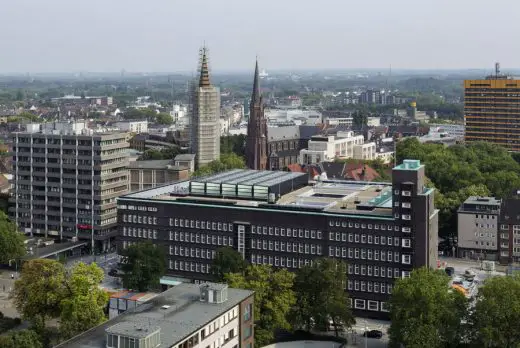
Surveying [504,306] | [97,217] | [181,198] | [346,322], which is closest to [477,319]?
[504,306]

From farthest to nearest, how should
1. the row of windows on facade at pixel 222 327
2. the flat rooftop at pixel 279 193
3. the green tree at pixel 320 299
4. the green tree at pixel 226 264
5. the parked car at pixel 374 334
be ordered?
the flat rooftop at pixel 279 193, the green tree at pixel 226 264, the parked car at pixel 374 334, the green tree at pixel 320 299, the row of windows on facade at pixel 222 327

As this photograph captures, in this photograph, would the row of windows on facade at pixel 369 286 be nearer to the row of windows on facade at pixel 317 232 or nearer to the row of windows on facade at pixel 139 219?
the row of windows on facade at pixel 317 232

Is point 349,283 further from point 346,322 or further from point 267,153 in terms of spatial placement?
point 267,153

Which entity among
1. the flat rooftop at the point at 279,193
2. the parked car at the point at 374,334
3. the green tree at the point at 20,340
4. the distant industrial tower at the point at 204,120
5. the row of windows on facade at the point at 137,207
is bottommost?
the parked car at the point at 374,334

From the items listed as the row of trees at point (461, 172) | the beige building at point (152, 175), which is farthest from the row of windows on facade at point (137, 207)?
the beige building at point (152, 175)

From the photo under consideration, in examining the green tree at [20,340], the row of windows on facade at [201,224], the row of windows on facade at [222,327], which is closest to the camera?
the row of windows on facade at [222,327]

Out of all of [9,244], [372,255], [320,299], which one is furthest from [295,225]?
[9,244]

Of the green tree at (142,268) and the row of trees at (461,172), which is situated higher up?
the row of trees at (461,172)
